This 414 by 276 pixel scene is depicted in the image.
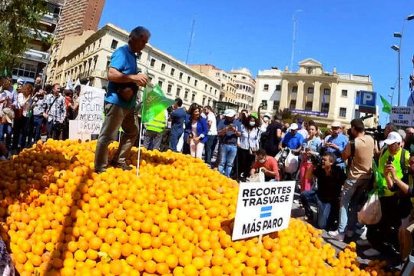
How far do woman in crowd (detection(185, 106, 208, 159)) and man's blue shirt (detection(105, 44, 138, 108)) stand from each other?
5136 mm

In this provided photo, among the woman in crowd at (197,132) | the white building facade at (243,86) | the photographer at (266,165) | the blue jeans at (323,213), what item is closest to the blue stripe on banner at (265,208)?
the blue jeans at (323,213)

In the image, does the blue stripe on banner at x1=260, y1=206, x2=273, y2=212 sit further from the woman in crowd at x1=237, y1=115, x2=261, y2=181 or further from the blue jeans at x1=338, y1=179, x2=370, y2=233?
the woman in crowd at x1=237, y1=115, x2=261, y2=181

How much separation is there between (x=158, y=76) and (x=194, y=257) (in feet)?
210

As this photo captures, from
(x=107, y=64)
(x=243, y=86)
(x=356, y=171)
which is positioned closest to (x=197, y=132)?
(x=356, y=171)

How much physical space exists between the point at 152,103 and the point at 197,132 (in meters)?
4.55

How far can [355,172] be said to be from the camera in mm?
5855

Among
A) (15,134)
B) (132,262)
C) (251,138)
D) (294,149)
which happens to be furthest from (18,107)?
(132,262)

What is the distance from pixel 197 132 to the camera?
31.6 ft

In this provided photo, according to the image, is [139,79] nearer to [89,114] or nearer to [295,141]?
[89,114]

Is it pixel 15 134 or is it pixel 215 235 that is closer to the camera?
pixel 215 235

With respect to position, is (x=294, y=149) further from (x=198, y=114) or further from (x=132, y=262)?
(x=132, y=262)

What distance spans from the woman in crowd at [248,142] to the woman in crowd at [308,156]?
132cm

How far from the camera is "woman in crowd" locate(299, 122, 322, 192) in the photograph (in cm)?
790

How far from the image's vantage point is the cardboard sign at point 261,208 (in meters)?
3.31
